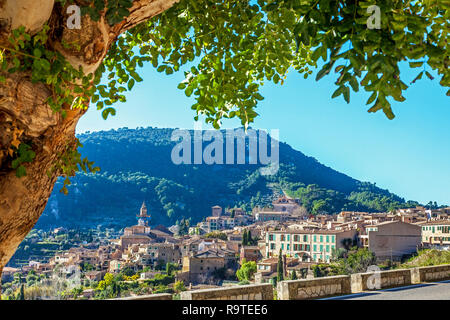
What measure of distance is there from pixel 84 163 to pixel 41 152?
19.8 inches

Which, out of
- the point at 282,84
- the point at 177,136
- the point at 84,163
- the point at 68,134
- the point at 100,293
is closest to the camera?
the point at 68,134

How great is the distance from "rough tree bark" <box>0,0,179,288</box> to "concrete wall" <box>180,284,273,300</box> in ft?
8.63

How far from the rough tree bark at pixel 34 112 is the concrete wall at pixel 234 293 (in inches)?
104

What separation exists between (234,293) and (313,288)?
160 cm

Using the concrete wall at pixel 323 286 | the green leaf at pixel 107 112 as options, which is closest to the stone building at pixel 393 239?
the concrete wall at pixel 323 286

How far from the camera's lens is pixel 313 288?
225 inches

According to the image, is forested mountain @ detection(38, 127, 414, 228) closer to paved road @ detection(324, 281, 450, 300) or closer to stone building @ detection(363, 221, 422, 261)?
stone building @ detection(363, 221, 422, 261)

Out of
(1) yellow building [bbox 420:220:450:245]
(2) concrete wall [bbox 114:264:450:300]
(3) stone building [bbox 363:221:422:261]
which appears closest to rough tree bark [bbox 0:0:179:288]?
(2) concrete wall [bbox 114:264:450:300]

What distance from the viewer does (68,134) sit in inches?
Answer: 85.9

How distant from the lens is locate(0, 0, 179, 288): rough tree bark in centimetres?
173

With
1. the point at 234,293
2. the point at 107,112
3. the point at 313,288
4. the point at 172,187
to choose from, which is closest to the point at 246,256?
the point at 313,288

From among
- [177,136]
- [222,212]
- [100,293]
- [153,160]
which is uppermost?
[177,136]

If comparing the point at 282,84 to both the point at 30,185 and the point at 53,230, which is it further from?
the point at 53,230
